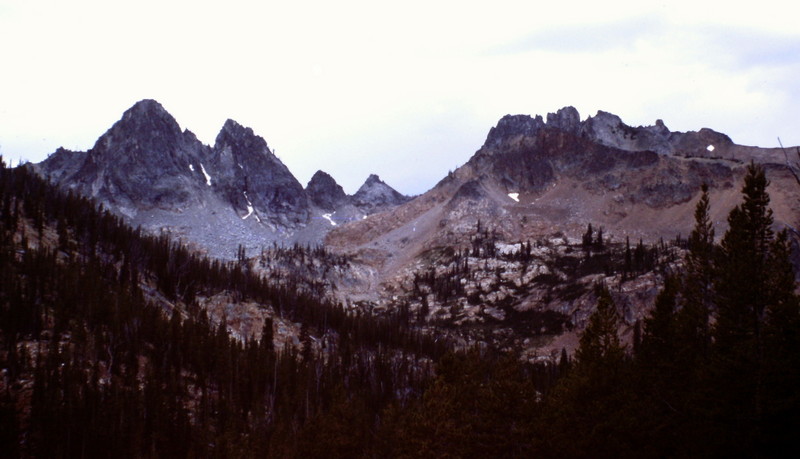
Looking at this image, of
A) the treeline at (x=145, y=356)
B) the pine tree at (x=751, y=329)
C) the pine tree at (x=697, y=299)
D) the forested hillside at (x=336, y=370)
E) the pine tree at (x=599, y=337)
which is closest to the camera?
the pine tree at (x=751, y=329)

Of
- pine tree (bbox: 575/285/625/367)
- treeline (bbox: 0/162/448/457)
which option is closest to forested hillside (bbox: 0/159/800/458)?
pine tree (bbox: 575/285/625/367)

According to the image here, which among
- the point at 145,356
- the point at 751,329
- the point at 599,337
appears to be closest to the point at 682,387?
the point at 751,329

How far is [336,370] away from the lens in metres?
105

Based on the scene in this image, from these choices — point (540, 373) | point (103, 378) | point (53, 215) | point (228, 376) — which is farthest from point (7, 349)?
point (540, 373)

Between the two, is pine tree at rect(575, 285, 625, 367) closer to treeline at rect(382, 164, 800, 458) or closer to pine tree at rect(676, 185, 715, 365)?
treeline at rect(382, 164, 800, 458)

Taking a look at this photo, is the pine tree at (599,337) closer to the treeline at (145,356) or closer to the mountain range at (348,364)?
the mountain range at (348,364)

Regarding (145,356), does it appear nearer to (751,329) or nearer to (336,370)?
(336,370)

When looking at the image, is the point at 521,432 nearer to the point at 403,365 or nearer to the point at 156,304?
the point at 403,365

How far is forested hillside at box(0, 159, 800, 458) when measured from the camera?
30938 mm

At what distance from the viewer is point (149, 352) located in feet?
291

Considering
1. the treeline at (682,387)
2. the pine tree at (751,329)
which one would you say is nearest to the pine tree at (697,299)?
the treeline at (682,387)

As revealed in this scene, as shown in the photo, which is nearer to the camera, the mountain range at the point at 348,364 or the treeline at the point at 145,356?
the mountain range at the point at 348,364

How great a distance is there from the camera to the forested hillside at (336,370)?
1218 inches

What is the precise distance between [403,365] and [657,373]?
78548 millimetres
